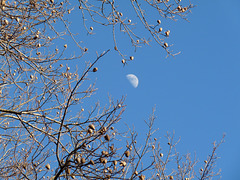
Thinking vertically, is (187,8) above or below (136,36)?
above

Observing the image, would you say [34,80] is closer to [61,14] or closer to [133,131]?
[61,14]

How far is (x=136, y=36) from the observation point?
520 centimetres

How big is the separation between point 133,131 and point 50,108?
1707 millimetres

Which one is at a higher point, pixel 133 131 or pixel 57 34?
pixel 57 34

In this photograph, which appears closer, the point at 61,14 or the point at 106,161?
the point at 106,161

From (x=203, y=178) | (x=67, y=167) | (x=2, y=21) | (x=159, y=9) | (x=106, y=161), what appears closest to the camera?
(x=106, y=161)

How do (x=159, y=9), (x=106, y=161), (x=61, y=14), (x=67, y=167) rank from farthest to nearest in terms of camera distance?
(x=61, y=14), (x=159, y=9), (x=67, y=167), (x=106, y=161)

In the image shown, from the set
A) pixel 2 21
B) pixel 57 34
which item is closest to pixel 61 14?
pixel 57 34

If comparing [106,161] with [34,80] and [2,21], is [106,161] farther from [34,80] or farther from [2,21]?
[34,80]

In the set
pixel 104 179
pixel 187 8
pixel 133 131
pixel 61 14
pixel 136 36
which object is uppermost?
pixel 61 14

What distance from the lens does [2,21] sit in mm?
4660

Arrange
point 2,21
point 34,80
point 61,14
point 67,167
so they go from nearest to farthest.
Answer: point 67,167, point 2,21, point 61,14, point 34,80

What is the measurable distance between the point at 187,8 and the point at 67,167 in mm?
3614

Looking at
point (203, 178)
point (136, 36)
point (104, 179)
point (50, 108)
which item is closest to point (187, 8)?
point (136, 36)
